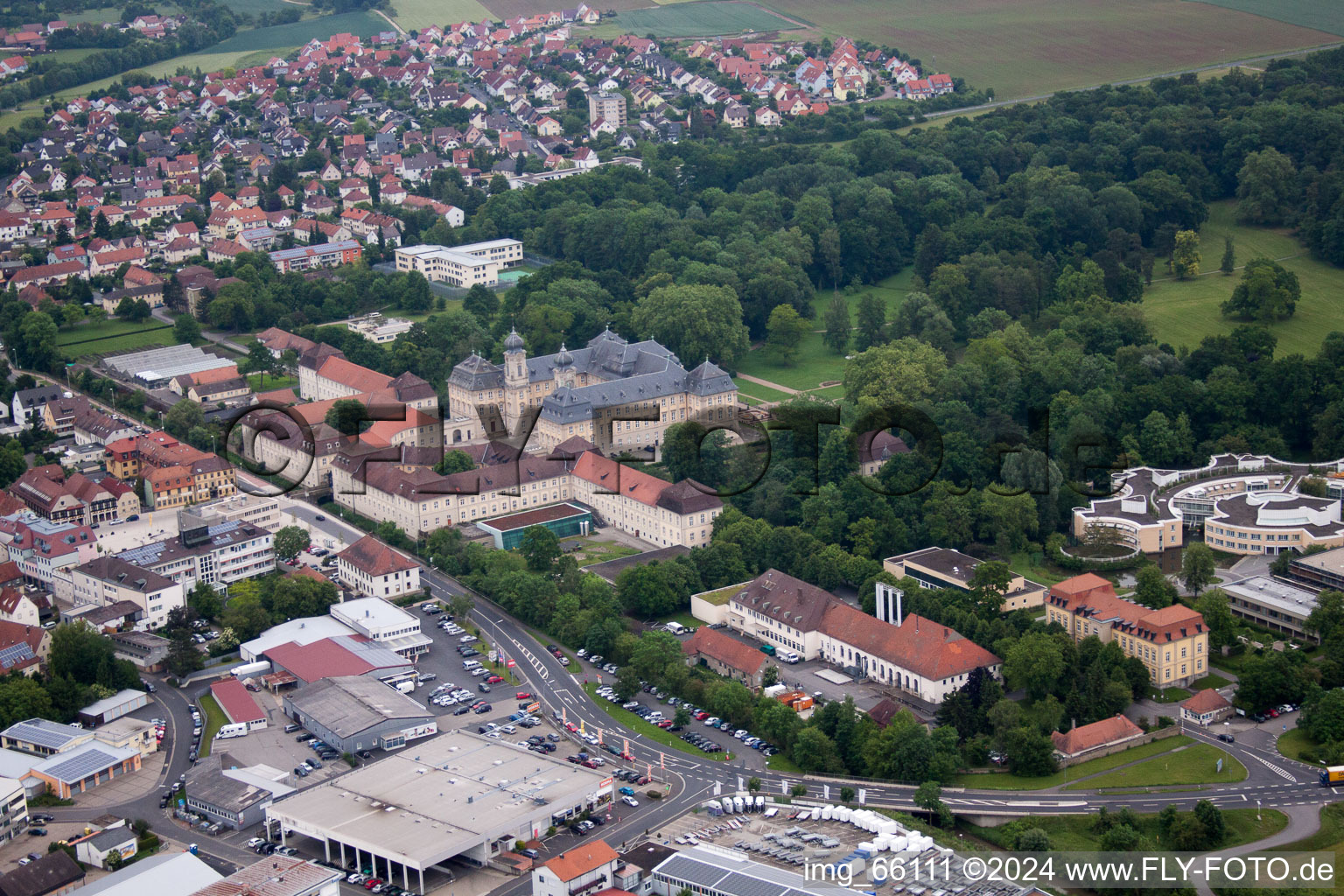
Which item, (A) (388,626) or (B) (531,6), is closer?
(A) (388,626)

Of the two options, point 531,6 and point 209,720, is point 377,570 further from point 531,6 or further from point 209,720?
point 531,6

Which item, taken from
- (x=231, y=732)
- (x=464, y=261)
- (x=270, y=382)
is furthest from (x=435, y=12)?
(x=231, y=732)

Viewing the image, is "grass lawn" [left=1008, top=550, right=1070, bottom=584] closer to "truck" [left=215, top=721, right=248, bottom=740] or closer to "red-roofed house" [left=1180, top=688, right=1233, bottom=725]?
"red-roofed house" [left=1180, top=688, right=1233, bottom=725]

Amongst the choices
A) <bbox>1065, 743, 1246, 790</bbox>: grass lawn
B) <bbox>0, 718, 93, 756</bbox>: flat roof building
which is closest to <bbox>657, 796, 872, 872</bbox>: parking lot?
<bbox>1065, 743, 1246, 790</bbox>: grass lawn

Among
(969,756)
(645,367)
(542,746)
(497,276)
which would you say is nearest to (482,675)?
(542,746)

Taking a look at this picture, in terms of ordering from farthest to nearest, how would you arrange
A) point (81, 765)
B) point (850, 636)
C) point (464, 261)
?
point (464, 261), point (850, 636), point (81, 765)

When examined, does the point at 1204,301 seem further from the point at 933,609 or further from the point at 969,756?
the point at 969,756
